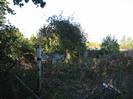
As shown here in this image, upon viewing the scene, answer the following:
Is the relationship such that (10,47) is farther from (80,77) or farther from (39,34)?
(39,34)

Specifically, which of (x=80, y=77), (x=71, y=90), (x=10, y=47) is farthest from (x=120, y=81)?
(x=10, y=47)

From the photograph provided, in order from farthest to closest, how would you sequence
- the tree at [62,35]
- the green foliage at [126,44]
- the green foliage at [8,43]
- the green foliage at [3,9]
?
the green foliage at [126,44] → the tree at [62,35] → the green foliage at [3,9] → the green foliage at [8,43]

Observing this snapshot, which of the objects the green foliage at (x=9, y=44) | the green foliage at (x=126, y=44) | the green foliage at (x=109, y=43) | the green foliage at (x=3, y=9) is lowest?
the green foliage at (x=9, y=44)

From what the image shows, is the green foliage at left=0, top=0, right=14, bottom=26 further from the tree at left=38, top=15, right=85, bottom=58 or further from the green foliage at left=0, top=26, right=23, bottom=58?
the tree at left=38, top=15, right=85, bottom=58

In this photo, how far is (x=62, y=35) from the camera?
20438mm

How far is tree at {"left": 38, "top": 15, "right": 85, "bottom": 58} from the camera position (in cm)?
1995

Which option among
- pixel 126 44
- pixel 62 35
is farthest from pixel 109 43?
pixel 126 44

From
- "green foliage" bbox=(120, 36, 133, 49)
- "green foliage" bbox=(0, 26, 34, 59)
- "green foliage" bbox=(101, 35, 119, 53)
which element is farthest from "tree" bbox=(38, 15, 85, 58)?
"green foliage" bbox=(120, 36, 133, 49)

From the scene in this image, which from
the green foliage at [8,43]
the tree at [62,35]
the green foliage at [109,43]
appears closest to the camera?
the green foliage at [8,43]

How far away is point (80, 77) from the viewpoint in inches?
474

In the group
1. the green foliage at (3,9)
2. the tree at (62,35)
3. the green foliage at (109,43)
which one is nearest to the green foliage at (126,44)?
the green foliage at (109,43)

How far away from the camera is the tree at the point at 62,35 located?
20.0 metres

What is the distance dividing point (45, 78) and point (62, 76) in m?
0.96

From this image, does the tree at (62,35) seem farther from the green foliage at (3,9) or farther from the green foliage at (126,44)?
the green foliage at (126,44)
